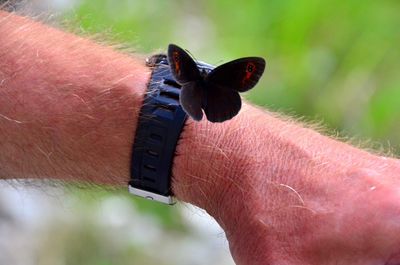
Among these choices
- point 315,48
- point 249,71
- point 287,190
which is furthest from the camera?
point 315,48

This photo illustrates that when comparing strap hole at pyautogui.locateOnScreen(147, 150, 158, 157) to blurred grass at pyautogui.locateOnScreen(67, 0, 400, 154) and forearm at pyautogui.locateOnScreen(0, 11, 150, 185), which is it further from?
blurred grass at pyautogui.locateOnScreen(67, 0, 400, 154)

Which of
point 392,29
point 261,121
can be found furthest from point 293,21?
point 261,121

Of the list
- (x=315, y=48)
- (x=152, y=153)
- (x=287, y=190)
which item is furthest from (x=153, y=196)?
(x=315, y=48)

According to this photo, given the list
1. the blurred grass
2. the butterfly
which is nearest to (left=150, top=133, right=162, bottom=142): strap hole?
the butterfly

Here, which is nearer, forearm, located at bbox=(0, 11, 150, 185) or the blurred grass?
forearm, located at bbox=(0, 11, 150, 185)

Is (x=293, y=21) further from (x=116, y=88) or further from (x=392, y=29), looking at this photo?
(x=116, y=88)

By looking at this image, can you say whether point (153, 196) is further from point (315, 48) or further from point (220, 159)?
point (315, 48)
